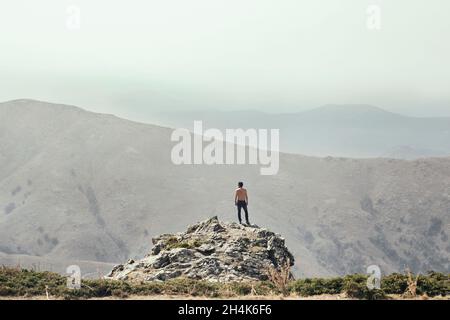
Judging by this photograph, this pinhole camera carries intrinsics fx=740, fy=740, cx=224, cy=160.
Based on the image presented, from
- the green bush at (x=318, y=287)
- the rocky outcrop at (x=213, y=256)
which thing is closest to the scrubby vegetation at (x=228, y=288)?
the green bush at (x=318, y=287)

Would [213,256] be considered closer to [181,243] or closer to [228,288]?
[181,243]

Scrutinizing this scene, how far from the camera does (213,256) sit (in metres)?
35.5

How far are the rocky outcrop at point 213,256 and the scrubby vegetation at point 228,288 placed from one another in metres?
7.27

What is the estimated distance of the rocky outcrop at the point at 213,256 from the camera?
3341 cm

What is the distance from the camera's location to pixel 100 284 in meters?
24.5

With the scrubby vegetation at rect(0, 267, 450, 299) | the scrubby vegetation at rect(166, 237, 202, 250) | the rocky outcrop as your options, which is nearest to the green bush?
the scrubby vegetation at rect(0, 267, 450, 299)

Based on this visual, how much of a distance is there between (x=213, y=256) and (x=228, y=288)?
1063 centimetres

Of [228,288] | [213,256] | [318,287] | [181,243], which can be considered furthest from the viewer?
[181,243]

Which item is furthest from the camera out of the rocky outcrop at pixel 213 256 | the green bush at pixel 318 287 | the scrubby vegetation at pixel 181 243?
the scrubby vegetation at pixel 181 243

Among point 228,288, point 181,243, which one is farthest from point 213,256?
point 228,288

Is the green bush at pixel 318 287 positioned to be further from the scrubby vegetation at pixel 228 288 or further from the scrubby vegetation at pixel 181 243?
the scrubby vegetation at pixel 181 243
